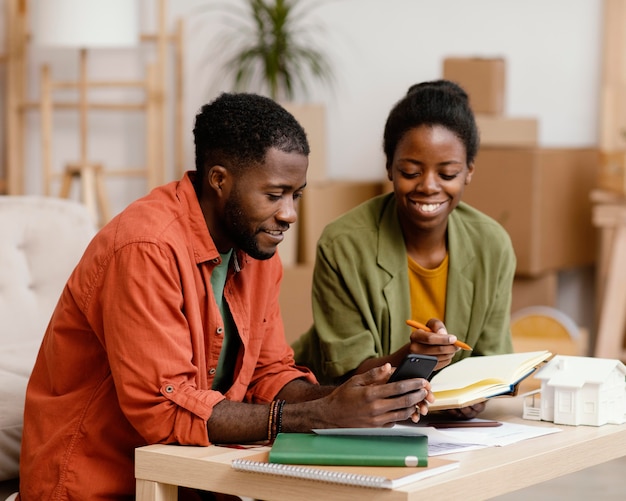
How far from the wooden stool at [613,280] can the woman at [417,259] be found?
1755mm

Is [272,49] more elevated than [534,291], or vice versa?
[272,49]

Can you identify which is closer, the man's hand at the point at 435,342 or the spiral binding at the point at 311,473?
the spiral binding at the point at 311,473

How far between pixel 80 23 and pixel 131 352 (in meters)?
3.58

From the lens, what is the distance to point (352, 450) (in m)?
1.46

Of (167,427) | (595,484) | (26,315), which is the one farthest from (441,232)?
(595,484)

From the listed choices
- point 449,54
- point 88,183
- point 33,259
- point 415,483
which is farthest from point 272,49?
point 415,483

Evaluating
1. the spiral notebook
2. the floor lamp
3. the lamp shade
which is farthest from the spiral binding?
the lamp shade

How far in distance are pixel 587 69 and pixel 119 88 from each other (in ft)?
8.31

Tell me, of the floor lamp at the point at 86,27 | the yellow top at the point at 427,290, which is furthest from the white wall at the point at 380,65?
the yellow top at the point at 427,290

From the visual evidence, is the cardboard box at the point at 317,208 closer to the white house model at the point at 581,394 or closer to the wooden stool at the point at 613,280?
the wooden stool at the point at 613,280

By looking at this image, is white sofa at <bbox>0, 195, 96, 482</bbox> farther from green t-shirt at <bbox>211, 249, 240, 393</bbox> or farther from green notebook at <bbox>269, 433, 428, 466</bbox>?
green notebook at <bbox>269, 433, 428, 466</bbox>

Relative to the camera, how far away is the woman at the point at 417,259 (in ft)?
7.00

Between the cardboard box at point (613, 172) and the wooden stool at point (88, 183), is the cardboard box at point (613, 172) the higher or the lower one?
the higher one

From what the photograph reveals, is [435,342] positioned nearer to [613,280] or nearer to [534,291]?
[613,280]
